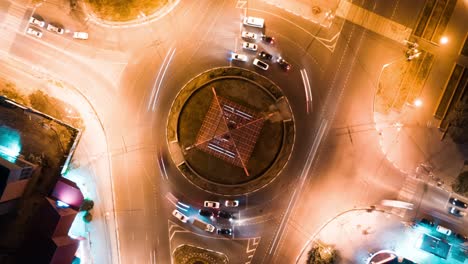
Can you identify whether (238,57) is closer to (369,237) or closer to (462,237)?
(369,237)

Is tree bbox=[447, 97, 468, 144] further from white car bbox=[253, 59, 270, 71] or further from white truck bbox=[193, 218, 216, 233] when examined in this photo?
white truck bbox=[193, 218, 216, 233]

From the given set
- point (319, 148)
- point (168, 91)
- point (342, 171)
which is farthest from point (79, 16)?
point (342, 171)

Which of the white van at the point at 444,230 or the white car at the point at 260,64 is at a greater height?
the white car at the point at 260,64

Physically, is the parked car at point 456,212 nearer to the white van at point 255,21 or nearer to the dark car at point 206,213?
the dark car at point 206,213

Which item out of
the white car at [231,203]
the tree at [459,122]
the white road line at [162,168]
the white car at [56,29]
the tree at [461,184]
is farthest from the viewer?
the white car at [56,29]

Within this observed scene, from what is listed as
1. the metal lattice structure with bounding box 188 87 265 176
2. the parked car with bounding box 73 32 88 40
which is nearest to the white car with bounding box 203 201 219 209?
the metal lattice structure with bounding box 188 87 265 176

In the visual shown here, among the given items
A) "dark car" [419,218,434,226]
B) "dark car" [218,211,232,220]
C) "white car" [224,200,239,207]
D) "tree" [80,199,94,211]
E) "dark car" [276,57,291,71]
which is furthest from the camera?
"dark car" [276,57,291,71]

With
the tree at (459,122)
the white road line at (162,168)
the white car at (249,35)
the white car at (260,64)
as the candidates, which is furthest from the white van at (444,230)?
the white road line at (162,168)
